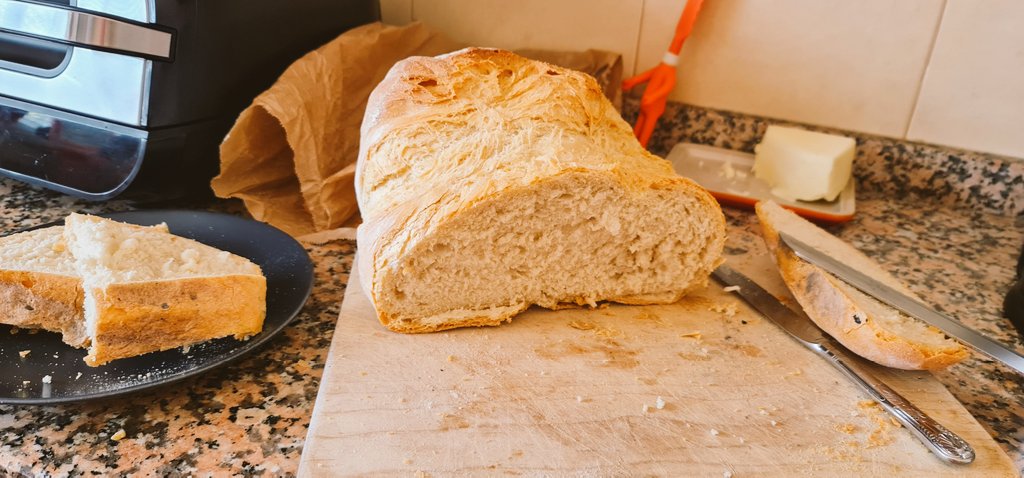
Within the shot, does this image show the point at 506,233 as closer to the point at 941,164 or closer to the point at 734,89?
the point at 734,89

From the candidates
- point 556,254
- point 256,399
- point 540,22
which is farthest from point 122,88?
point 540,22

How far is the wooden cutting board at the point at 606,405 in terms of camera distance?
39.3 inches

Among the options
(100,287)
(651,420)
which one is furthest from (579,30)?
(100,287)

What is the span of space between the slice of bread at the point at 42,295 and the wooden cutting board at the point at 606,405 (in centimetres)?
42

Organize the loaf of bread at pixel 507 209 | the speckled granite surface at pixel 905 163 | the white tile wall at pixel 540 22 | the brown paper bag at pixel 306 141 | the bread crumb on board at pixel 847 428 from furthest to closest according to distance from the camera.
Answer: the white tile wall at pixel 540 22
the speckled granite surface at pixel 905 163
the brown paper bag at pixel 306 141
the loaf of bread at pixel 507 209
the bread crumb on board at pixel 847 428

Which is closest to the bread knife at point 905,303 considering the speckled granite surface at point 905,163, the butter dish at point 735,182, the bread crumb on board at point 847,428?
the bread crumb on board at point 847,428

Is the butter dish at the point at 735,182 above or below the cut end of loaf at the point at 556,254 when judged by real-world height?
above

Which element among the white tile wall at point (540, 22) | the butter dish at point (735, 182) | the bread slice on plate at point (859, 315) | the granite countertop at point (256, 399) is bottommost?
the granite countertop at point (256, 399)

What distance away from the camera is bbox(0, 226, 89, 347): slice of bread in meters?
1.09

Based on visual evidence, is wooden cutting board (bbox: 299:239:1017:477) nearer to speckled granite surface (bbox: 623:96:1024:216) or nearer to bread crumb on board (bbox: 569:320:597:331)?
bread crumb on board (bbox: 569:320:597:331)

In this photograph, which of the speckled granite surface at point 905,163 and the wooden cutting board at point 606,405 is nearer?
the wooden cutting board at point 606,405

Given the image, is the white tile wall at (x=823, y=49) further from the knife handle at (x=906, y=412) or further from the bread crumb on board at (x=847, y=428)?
the bread crumb on board at (x=847, y=428)

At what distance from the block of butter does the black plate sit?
1.31 m

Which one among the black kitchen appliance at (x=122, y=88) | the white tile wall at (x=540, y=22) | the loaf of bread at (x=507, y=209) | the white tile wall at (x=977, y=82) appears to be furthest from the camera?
the white tile wall at (x=540, y=22)
